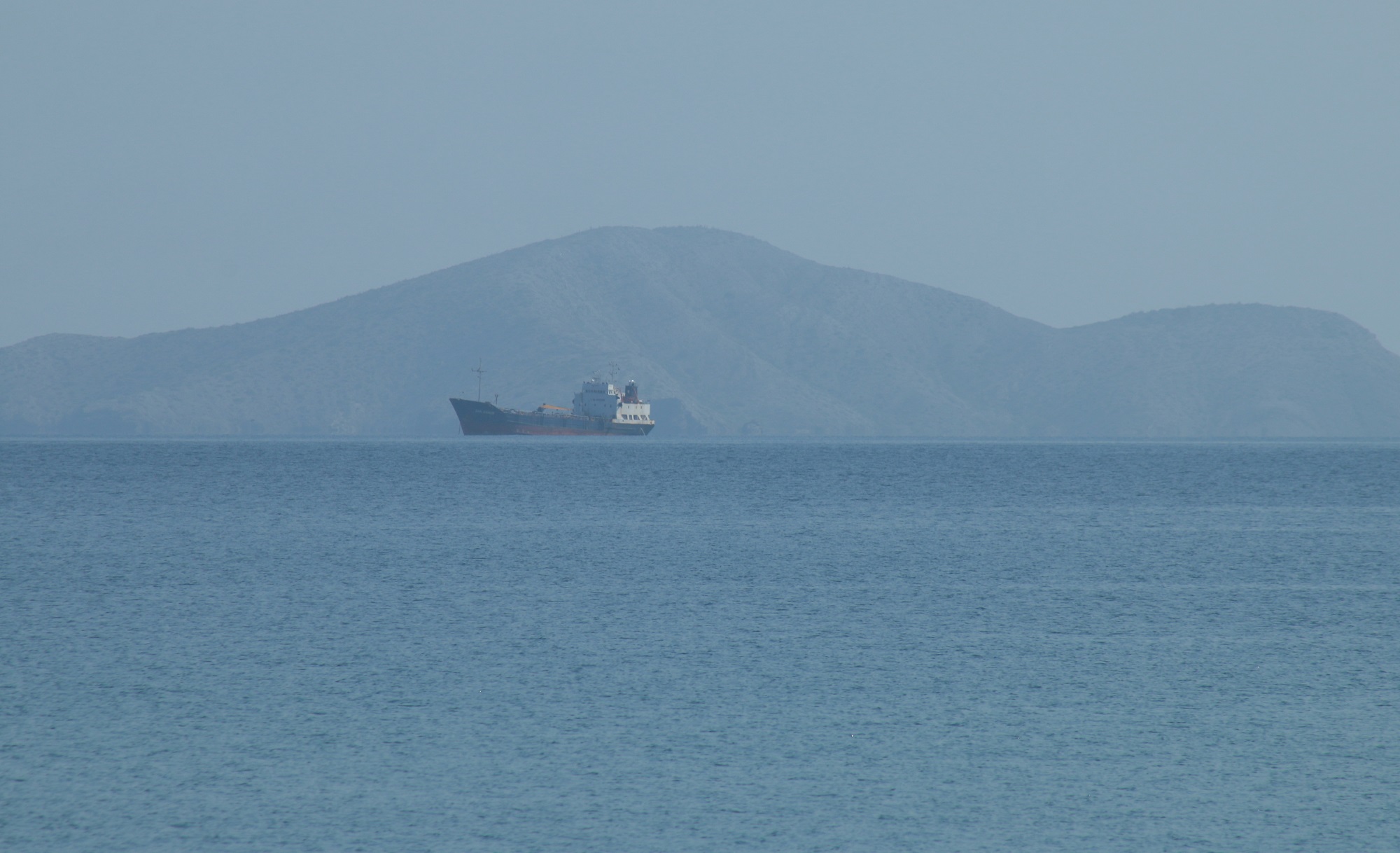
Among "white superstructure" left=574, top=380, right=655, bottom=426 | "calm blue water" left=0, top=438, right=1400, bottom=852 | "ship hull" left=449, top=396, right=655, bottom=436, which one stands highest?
"white superstructure" left=574, top=380, right=655, bottom=426

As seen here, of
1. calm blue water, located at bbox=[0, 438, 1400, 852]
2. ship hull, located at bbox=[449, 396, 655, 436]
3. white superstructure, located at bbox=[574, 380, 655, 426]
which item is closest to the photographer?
calm blue water, located at bbox=[0, 438, 1400, 852]

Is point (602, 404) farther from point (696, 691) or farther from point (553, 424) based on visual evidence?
point (696, 691)

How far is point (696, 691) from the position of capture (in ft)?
69.5

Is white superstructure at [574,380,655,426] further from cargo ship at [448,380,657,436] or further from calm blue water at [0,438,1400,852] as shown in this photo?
calm blue water at [0,438,1400,852]

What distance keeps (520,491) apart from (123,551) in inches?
1461

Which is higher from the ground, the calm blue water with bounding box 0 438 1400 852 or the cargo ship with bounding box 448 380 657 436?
the cargo ship with bounding box 448 380 657 436

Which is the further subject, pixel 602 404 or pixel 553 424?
pixel 553 424

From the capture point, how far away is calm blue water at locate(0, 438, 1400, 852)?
589 inches

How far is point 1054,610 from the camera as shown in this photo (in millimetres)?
30516

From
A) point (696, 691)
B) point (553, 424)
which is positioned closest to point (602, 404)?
point (553, 424)

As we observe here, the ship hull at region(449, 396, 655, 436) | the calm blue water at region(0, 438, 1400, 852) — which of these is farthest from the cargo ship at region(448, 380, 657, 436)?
the calm blue water at region(0, 438, 1400, 852)

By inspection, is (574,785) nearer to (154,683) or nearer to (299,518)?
(154,683)

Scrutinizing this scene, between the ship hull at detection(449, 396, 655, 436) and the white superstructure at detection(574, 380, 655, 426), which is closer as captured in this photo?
the ship hull at detection(449, 396, 655, 436)

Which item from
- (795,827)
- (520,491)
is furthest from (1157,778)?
(520,491)
